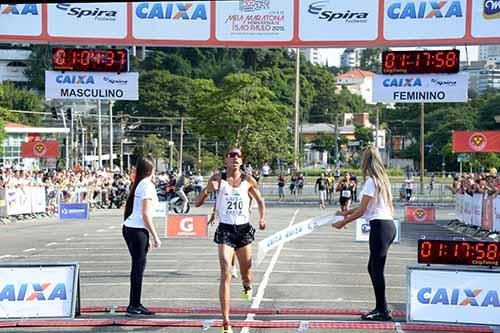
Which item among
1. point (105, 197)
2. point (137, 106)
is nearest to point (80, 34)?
point (105, 197)

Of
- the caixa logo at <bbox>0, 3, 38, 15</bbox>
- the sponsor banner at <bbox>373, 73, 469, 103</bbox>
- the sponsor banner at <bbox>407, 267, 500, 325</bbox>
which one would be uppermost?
the caixa logo at <bbox>0, 3, 38, 15</bbox>

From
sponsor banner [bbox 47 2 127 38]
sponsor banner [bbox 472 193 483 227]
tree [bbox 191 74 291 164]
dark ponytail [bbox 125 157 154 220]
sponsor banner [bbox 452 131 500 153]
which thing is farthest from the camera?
tree [bbox 191 74 291 164]

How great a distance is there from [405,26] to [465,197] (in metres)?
11.4

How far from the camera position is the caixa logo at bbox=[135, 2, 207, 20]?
57.5 ft

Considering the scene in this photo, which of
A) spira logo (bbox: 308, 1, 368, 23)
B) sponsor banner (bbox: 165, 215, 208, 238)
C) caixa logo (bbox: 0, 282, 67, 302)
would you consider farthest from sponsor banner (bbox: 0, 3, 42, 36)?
caixa logo (bbox: 0, 282, 67, 302)

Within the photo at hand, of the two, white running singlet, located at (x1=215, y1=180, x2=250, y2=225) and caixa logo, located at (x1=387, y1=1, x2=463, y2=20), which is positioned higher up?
caixa logo, located at (x1=387, y1=1, x2=463, y2=20)

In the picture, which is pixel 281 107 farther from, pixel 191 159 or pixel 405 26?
pixel 405 26

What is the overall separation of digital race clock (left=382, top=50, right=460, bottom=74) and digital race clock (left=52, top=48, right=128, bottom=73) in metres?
5.89

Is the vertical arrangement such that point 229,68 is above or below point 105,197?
above

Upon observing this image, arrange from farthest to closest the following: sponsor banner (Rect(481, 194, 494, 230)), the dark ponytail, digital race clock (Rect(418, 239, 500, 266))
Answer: sponsor banner (Rect(481, 194, 494, 230))
digital race clock (Rect(418, 239, 500, 266))
the dark ponytail

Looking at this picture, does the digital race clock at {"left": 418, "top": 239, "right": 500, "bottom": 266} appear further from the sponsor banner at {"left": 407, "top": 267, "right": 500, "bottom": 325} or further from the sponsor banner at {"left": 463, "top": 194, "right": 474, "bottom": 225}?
the sponsor banner at {"left": 463, "top": 194, "right": 474, "bottom": 225}

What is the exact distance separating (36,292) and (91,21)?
9334 millimetres

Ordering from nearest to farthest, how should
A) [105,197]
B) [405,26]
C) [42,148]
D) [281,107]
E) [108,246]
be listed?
[405,26] → [108,246] → [105,197] → [42,148] → [281,107]

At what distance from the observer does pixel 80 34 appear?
17844 mm
